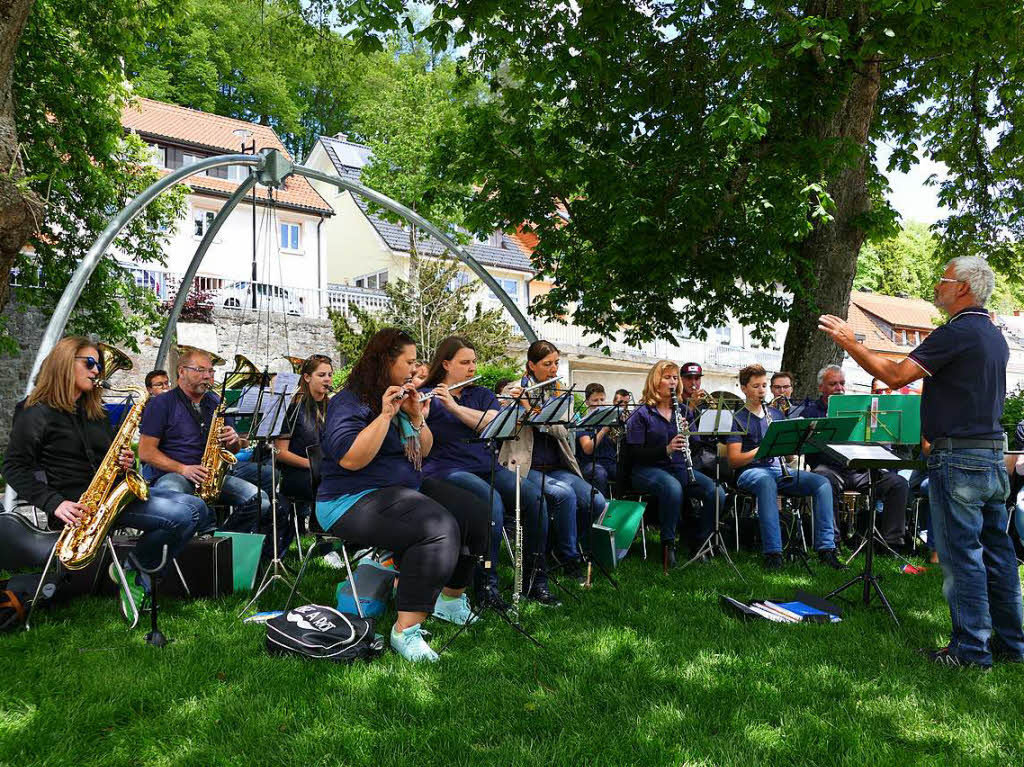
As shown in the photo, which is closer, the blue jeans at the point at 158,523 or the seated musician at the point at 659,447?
the blue jeans at the point at 158,523

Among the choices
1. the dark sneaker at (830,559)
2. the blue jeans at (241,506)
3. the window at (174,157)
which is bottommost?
the dark sneaker at (830,559)

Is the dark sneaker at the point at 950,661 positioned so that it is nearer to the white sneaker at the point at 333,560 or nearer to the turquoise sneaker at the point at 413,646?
the turquoise sneaker at the point at 413,646

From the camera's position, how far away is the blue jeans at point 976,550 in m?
4.27

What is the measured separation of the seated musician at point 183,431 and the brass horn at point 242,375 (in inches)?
7.3

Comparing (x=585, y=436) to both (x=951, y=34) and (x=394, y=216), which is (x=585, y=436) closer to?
(x=951, y=34)

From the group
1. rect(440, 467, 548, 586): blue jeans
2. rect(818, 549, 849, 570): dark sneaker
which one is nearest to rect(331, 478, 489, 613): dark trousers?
rect(440, 467, 548, 586): blue jeans

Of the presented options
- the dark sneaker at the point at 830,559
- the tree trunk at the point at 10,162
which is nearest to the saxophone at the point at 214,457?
the tree trunk at the point at 10,162

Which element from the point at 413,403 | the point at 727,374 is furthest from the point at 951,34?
Result: the point at 727,374

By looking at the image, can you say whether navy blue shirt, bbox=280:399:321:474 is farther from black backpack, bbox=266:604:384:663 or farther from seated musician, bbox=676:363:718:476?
seated musician, bbox=676:363:718:476

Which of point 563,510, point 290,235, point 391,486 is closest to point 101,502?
point 391,486

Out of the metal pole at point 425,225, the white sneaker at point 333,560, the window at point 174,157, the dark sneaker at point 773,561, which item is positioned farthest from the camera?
the window at point 174,157

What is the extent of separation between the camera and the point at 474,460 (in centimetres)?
583

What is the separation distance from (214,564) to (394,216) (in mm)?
9611

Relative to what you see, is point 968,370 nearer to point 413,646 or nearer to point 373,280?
point 413,646
